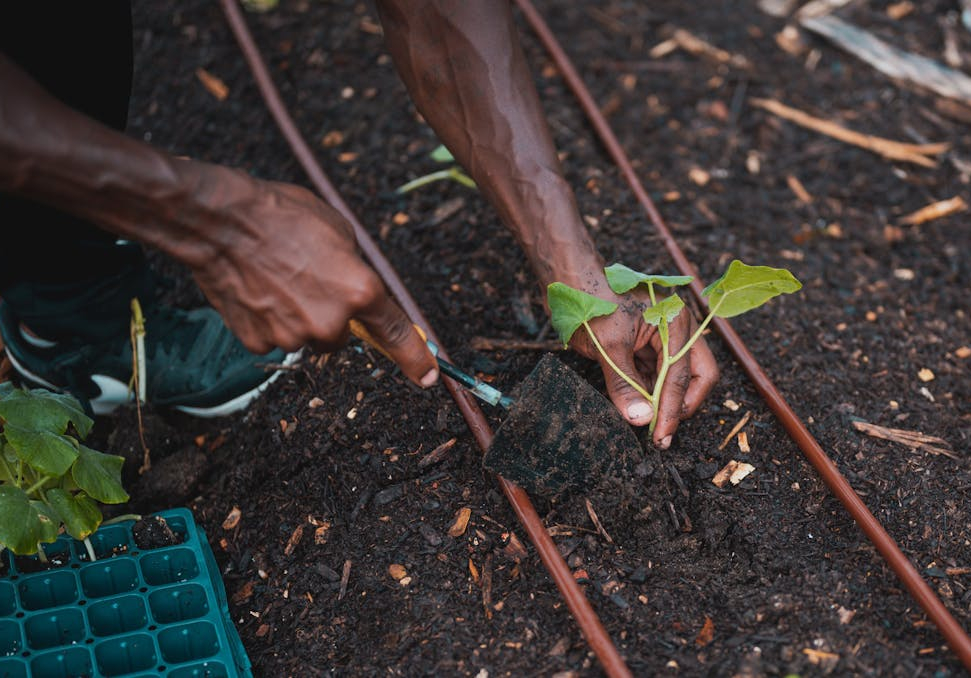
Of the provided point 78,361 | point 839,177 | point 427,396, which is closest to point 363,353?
point 427,396

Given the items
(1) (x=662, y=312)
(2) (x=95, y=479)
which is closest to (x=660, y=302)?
(1) (x=662, y=312)

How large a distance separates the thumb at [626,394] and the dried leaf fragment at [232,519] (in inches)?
37.1

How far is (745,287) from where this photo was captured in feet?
6.38

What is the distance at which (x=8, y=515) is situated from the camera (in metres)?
1.73

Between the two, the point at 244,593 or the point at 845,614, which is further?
the point at 244,593

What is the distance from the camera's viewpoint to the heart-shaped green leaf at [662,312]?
192cm

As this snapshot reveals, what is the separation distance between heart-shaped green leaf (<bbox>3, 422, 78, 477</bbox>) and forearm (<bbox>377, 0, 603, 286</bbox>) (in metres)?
1.08

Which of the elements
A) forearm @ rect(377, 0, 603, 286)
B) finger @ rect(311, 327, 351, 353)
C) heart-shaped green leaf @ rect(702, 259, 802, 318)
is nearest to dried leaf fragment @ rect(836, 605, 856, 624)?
heart-shaped green leaf @ rect(702, 259, 802, 318)

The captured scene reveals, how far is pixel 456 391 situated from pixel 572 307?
400 mm

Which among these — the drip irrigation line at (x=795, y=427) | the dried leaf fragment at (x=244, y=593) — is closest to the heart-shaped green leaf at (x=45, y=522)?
the dried leaf fragment at (x=244, y=593)

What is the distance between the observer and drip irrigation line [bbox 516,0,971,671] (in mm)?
1790

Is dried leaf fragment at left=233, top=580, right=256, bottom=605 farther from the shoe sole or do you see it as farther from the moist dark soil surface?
the shoe sole

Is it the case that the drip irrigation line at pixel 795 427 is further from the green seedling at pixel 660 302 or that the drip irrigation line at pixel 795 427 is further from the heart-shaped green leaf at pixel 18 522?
the heart-shaped green leaf at pixel 18 522

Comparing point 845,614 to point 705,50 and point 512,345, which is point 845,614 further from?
point 705,50
